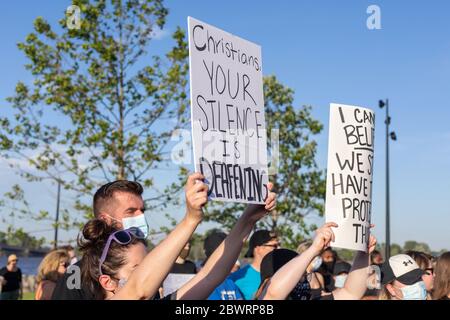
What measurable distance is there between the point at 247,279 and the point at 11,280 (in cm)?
933

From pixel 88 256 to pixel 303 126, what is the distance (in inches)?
850

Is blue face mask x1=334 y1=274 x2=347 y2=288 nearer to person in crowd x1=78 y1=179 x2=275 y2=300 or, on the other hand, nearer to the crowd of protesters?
the crowd of protesters

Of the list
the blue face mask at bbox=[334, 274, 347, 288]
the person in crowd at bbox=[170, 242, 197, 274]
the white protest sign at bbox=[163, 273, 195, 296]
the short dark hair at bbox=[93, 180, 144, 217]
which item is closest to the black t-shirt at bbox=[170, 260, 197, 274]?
the person in crowd at bbox=[170, 242, 197, 274]

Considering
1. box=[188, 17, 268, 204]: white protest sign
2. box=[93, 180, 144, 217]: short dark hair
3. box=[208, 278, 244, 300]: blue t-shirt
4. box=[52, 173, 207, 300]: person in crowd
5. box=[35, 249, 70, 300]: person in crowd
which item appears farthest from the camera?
box=[35, 249, 70, 300]: person in crowd

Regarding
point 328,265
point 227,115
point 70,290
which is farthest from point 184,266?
point 227,115

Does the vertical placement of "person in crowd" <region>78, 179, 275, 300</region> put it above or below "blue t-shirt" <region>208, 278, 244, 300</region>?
above

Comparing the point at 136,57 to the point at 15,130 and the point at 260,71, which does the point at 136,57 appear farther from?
the point at 260,71

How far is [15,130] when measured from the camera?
16938mm

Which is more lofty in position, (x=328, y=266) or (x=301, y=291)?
(x=301, y=291)

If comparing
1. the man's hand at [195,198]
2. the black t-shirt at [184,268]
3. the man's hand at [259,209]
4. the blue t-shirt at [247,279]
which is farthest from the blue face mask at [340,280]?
the man's hand at [195,198]

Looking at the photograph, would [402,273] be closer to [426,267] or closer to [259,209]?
[426,267]

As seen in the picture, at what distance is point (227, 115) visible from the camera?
3.47 metres

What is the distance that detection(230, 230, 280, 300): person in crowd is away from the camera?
588 centimetres

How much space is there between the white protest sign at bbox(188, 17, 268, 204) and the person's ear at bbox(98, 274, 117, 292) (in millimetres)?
563
